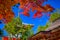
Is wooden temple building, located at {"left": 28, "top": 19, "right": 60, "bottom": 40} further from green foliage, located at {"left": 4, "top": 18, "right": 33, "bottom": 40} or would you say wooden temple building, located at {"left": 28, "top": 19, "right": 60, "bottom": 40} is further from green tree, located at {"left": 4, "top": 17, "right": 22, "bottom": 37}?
green tree, located at {"left": 4, "top": 17, "right": 22, "bottom": 37}

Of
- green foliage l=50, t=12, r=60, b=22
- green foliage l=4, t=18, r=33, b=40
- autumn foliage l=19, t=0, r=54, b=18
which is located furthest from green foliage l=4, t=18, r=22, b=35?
green foliage l=50, t=12, r=60, b=22

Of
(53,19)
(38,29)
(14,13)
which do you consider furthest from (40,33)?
(14,13)

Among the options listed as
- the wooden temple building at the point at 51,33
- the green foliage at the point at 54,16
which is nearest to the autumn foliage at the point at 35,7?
the green foliage at the point at 54,16

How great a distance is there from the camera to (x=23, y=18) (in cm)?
303

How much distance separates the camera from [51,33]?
110 inches

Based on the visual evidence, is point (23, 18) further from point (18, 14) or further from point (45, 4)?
point (45, 4)

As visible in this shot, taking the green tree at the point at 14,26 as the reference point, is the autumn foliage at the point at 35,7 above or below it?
above

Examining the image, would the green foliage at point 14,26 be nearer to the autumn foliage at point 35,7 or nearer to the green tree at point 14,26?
the green tree at point 14,26

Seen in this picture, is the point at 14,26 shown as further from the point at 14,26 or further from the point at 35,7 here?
the point at 35,7

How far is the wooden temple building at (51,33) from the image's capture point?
2.73m

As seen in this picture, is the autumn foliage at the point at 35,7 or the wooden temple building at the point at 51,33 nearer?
the wooden temple building at the point at 51,33

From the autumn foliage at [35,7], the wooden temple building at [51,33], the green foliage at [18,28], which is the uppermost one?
the autumn foliage at [35,7]

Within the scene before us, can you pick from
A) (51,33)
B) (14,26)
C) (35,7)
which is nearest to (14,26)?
(14,26)

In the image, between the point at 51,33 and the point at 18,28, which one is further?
the point at 18,28
